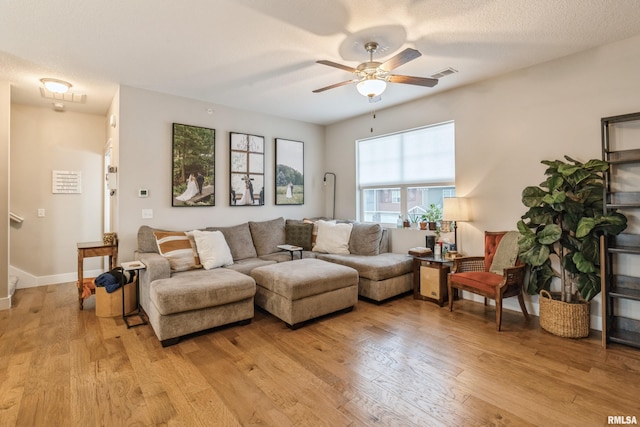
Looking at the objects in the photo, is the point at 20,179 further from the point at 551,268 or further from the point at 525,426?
the point at 551,268

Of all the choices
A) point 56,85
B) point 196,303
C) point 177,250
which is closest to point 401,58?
point 196,303

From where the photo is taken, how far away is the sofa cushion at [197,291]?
265cm

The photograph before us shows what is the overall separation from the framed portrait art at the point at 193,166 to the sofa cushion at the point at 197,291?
55.0 inches

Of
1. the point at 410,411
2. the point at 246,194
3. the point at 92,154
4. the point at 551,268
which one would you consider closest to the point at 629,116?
the point at 551,268

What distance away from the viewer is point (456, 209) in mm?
3707

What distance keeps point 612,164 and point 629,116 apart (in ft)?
1.37

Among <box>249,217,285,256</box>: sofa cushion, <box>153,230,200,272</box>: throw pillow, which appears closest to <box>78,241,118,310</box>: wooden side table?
<box>153,230,200,272</box>: throw pillow

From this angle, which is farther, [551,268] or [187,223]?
[187,223]

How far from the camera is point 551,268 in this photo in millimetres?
3119

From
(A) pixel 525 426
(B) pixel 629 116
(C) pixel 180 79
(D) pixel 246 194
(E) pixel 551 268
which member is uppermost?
(C) pixel 180 79

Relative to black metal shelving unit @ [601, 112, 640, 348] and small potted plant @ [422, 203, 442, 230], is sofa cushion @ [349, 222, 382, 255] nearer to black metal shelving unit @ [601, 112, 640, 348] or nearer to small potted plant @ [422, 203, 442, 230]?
small potted plant @ [422, 203, 442, 230]

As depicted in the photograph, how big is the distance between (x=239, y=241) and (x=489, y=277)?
3096 mm

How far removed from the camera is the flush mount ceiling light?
3.60m

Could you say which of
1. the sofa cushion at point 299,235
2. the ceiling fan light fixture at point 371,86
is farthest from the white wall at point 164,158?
the ceiling fan light fixture at point 371,86
